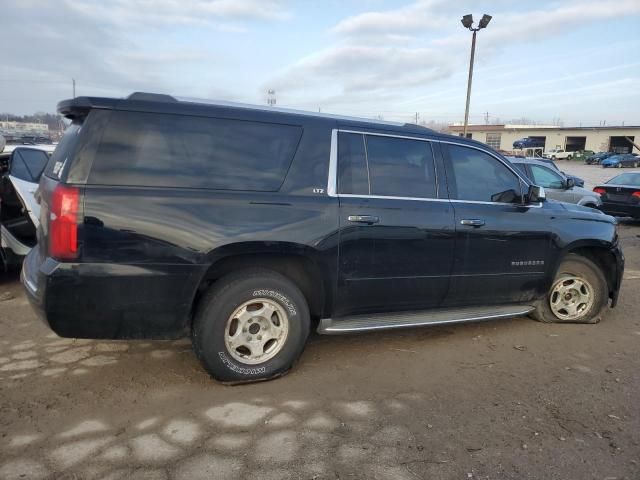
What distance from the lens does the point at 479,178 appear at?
4539mm

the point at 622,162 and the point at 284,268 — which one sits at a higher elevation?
the point at 622,162

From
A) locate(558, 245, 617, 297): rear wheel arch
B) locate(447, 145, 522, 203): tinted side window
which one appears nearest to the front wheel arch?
locate(558, 245, 617, 297): rear wheel arch

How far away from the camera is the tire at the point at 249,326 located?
3.47 metres

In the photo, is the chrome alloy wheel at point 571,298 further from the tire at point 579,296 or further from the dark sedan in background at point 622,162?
the dark sedan in background at point 622,162

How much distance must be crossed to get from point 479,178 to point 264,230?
2.16 meters

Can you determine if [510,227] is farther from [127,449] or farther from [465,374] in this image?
[127,449]

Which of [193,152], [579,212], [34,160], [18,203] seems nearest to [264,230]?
[193,152]

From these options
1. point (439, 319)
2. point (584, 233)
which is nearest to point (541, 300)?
point (584, 233)

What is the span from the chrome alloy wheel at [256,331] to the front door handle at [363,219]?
33.2 inches

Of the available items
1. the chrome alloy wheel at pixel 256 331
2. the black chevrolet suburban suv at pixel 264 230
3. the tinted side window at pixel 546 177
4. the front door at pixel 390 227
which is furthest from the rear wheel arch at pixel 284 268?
the tinted side window at pixel 546 177

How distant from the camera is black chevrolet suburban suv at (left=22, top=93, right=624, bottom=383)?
3.18m

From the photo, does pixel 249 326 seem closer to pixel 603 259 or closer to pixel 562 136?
pixel 603 259

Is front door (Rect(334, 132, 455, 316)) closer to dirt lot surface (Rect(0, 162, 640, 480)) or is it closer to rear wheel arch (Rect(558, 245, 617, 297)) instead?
dirt lot surface (Rect(0, 162, 640, 480))

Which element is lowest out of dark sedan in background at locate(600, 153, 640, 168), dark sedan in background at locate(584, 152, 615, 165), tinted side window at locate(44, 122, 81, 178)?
tinted side window at locate(44, 122, 81, 178)
